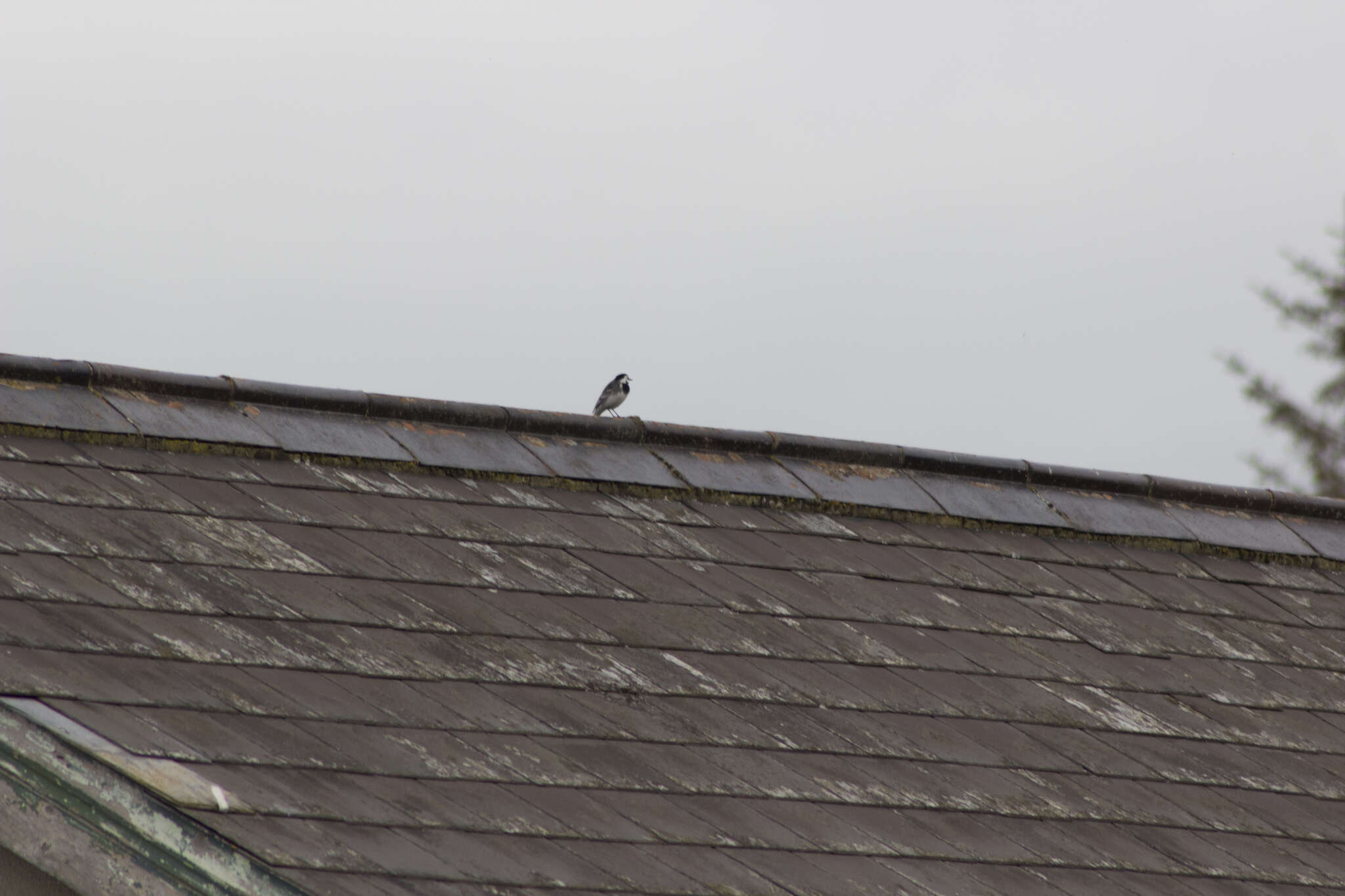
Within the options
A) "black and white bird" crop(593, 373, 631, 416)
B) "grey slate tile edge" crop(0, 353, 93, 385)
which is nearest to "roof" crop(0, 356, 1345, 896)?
"grey slate tile edge" crop(0, 353, 93, 385)

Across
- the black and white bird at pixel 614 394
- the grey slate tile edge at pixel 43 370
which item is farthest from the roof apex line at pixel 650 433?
the black and white bird at pixel 614 394

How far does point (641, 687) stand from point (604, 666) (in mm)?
150

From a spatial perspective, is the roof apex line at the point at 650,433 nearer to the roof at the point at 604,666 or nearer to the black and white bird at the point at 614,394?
the roof at the point at 604,666

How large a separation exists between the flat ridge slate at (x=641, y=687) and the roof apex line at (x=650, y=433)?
14 cm

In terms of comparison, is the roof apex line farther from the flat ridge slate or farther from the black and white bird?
the black and white bird

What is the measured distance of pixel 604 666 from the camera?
4750 mm

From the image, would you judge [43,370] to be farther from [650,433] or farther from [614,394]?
[614,394]

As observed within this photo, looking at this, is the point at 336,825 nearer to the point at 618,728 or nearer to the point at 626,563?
the point at 618,728

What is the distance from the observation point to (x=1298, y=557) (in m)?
7.71

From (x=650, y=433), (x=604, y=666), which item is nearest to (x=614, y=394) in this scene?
(x=650, y=433)

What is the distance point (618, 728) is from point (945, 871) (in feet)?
3.23

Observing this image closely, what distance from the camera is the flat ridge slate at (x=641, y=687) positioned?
3.63m

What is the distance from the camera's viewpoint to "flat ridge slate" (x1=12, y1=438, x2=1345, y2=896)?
3.63m

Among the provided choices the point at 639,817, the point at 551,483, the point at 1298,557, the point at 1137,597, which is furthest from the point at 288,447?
the point at 1298,557
